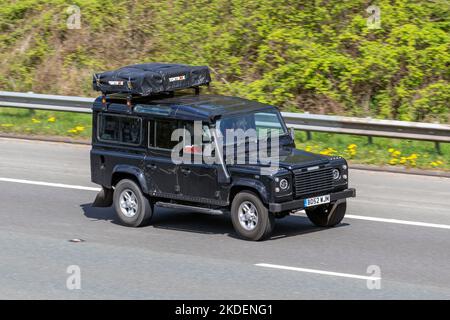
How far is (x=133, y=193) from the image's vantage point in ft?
47.0

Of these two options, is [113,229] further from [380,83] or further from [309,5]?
[309,5]

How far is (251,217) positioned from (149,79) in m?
2.63

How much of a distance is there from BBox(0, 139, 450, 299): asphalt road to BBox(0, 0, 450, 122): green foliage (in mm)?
4540

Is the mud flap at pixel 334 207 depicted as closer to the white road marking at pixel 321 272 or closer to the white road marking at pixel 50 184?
the white road marking at pixel 321 272

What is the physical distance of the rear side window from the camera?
14.3m

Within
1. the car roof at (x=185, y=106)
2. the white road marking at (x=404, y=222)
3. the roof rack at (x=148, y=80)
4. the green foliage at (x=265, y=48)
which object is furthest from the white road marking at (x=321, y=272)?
the green foliage at (x=265, y=48)

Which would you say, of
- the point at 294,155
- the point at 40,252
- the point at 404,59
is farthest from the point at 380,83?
the point at 40,252

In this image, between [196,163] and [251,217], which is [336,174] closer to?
[251,217]

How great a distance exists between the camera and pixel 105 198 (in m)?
14.8

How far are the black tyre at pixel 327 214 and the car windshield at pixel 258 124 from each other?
1.27 m

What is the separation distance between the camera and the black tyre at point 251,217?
42.3 feet

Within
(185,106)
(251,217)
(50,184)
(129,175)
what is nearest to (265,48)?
(50,184)

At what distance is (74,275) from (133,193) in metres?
2.85

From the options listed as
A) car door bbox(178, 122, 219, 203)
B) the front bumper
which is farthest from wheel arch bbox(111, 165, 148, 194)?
the front bumper
